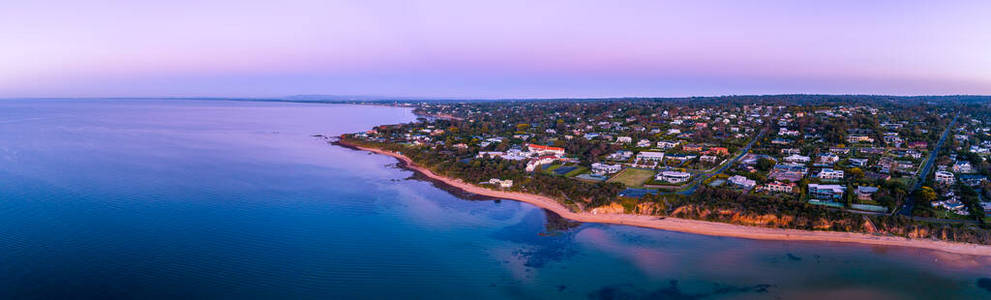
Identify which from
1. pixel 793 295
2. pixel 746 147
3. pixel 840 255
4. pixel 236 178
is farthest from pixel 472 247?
pixel 746 147

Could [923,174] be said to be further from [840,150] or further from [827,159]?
[840,150]

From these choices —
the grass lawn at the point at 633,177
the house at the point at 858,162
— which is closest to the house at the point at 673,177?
the grass lawn at the point at 633,177

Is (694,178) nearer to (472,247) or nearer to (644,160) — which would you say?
(644,160)

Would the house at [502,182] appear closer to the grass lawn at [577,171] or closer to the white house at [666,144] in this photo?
the grass lawn at [577,171]

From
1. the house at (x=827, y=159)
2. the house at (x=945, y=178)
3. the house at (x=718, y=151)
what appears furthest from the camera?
the house at (x=718, y=151)

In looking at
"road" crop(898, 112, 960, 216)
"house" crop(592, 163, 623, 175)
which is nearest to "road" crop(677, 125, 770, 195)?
"house" crop(592, 163, 623, 175)

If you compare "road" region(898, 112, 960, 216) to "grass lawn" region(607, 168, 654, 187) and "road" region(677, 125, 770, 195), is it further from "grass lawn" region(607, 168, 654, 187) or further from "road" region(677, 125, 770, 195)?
"grass lawn" region(607, 168, 654, 187)
